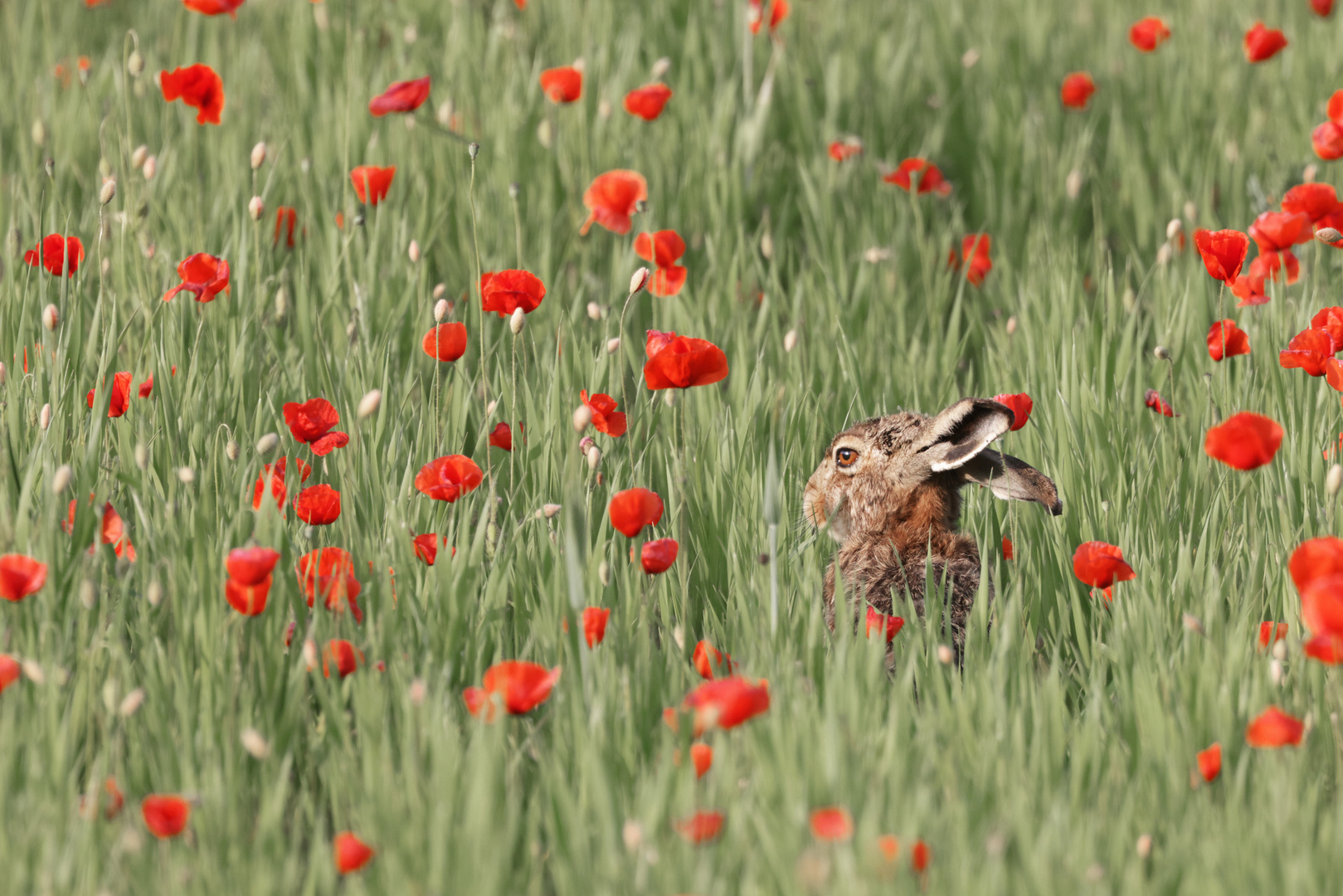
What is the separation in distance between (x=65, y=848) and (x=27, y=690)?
1.59 feet

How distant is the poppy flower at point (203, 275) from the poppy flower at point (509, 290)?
0.71 meters

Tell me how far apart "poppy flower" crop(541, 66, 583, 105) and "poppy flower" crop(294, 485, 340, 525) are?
2178 millimetres

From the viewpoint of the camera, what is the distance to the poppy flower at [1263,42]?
4.78 metres

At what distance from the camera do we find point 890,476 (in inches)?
126

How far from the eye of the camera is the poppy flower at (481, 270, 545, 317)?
310cm

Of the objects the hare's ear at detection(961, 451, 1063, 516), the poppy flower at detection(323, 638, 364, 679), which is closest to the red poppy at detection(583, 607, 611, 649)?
the poppy flower at detection(323, 638, 364, 679)

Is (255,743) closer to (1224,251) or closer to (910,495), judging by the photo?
(910,495)

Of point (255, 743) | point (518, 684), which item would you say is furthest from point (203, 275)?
point (518, 684)

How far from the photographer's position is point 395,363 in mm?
3756

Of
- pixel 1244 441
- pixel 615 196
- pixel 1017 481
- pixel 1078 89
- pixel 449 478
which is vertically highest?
pixel 1078 89

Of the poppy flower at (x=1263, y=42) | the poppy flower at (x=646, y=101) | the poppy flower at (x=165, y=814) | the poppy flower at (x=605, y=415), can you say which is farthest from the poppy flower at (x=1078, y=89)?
the poppy flower at (x=165, y=814)

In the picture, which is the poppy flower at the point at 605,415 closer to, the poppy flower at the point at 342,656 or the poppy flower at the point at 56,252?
the poppy flower at the point at 342,656

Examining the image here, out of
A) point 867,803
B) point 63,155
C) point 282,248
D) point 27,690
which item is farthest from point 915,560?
point 63,155

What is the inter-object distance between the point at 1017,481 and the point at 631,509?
1020mm
